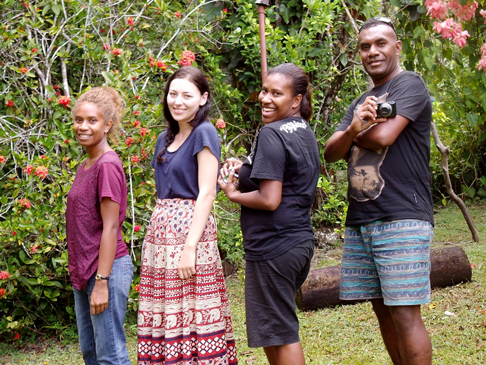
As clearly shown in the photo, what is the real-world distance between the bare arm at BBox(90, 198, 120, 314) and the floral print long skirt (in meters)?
0.22

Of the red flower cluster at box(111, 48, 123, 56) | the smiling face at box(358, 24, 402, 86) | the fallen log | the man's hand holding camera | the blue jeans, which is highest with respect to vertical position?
the red flower cluster at box(111, 48, 123, 56)

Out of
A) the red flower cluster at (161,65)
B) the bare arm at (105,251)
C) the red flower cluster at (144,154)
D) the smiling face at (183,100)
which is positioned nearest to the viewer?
the bare arm at (105,251)

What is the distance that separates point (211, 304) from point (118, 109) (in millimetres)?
1060

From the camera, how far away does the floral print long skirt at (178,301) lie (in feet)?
8.09

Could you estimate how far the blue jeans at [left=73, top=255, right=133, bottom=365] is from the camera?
95.1 inches

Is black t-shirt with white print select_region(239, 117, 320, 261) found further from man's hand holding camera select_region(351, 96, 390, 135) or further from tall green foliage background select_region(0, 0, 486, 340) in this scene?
tall green foliage background select_region(0, 0, 486, 340)

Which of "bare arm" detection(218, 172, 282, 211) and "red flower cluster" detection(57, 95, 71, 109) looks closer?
"bare arm" detection(218, 172, 282, 211)

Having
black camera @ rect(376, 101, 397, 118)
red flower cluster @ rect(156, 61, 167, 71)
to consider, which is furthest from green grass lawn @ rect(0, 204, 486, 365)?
red flower cluster @ rect(156, 61, 167, 71)

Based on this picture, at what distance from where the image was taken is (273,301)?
7.66 ft

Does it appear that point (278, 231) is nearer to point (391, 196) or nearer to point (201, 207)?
point (201, 207)

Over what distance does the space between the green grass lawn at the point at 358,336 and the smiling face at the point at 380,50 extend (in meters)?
1.82

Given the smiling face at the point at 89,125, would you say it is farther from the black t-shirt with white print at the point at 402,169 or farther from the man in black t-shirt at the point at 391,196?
the black t-shirt with white print at the point at 402,169

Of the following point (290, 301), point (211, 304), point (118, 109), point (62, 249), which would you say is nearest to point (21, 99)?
point (62, 249)

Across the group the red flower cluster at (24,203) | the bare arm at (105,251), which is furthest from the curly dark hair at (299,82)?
the red flower cluster at (24,203)
